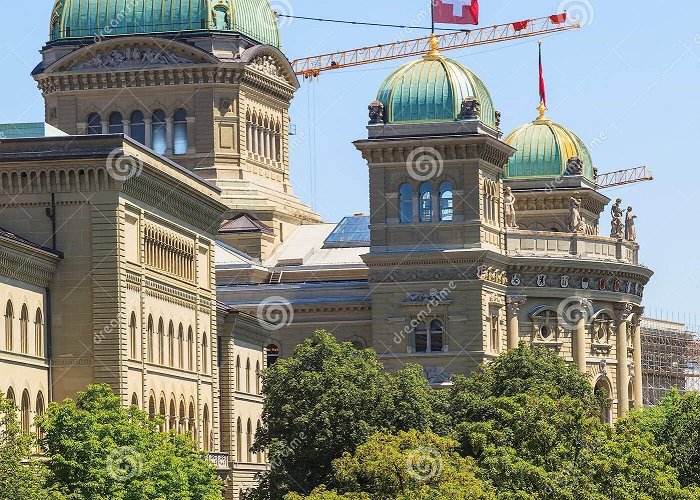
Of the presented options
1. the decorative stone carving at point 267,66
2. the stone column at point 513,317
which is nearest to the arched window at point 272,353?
the stone column at point 513,317

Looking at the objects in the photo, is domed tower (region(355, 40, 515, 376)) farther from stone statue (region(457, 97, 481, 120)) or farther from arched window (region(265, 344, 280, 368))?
arched window (region(265, 344, 280, 368))

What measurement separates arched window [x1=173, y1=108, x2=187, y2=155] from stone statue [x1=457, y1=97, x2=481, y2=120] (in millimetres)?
22169

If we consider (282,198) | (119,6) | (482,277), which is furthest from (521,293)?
(119,6)

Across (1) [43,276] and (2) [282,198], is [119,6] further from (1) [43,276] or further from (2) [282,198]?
(1) [43,276]

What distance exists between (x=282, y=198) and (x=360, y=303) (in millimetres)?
19344

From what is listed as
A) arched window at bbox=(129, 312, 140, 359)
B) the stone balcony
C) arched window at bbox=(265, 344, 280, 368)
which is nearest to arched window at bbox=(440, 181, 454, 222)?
the stone balcony

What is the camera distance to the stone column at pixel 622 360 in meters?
177

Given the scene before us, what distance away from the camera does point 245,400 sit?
150 m

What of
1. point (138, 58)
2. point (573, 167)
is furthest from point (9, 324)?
point (573, 167)

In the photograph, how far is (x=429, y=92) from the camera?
16250cm

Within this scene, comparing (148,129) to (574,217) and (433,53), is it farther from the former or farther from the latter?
(574,217)

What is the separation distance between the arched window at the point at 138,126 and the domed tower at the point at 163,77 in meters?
0.07

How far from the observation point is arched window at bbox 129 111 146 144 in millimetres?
174500

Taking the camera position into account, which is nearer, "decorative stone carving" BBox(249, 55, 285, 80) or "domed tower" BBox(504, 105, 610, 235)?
"decorative stone carving" BBox(249, 55, 285, 80)
